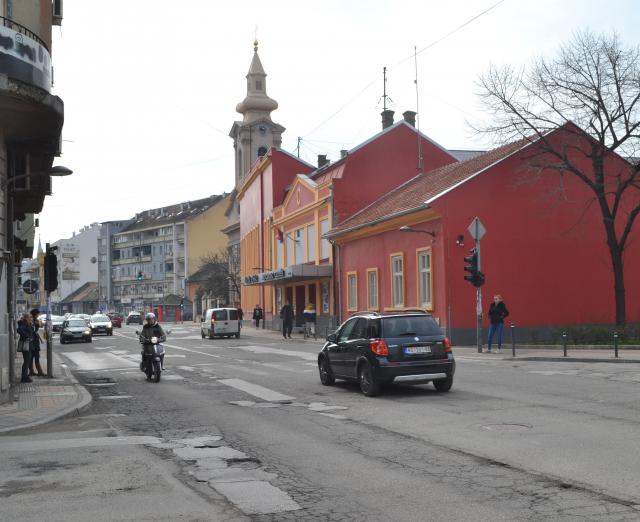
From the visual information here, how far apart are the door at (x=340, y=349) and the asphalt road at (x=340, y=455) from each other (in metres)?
0.47

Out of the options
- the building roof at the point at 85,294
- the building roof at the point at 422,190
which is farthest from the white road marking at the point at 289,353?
the building roof at the point at 85,294

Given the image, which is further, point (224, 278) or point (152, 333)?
point (224, 278)

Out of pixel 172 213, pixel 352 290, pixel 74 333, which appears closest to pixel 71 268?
pixel 74 333

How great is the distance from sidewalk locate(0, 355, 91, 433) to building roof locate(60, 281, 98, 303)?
12133 centimetres

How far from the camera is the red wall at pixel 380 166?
43.0 metres

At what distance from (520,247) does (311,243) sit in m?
18.2

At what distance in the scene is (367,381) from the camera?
1430 cm

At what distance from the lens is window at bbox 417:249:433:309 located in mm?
31219

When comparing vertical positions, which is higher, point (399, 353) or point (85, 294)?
point (85, 294)

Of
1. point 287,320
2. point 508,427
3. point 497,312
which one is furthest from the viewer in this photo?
point 287,320

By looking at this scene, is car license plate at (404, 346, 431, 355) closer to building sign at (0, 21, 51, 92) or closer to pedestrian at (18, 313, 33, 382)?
building sign at (0, 21, 51, 92)

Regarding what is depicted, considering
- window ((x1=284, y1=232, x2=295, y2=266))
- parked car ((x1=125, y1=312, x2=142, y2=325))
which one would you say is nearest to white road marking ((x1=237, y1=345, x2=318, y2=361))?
window ((x1=284, y1=232, x2=295, y2=266))

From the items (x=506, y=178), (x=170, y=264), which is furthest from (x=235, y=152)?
(x=506, y=178)

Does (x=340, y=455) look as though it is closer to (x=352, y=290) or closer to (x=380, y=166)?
(x=352, y=290)
